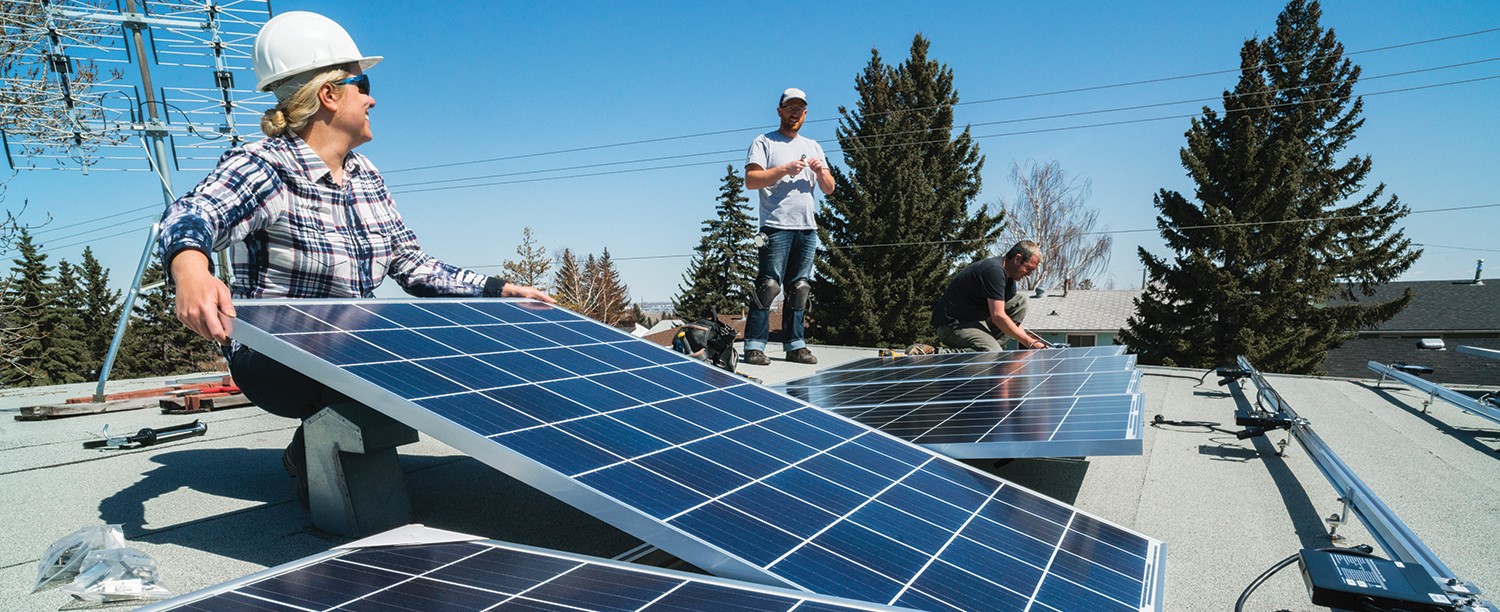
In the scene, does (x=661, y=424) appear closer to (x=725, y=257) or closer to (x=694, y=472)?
(x=694, y=472)

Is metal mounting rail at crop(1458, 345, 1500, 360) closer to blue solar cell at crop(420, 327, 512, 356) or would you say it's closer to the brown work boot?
the brown work boot

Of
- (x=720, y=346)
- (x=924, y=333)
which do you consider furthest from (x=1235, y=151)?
(x=720, y=346)

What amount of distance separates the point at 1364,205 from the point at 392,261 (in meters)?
45.1

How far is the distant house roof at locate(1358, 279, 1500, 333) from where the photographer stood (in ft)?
149

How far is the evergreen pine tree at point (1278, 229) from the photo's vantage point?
113 feet

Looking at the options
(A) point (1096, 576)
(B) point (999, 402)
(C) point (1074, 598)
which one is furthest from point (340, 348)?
(B) point (999, 402)

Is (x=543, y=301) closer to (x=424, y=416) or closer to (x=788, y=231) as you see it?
(x=424, y=416)

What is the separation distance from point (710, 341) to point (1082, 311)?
56.7 m

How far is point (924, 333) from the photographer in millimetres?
40219

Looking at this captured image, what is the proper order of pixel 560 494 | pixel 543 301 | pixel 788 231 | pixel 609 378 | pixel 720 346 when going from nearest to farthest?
1. pixel 560 494
2. pixel 609 378
3. pixel 543 301
4. pixel 720 346
5. pixel 788 231

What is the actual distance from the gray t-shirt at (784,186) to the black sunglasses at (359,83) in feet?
15.3

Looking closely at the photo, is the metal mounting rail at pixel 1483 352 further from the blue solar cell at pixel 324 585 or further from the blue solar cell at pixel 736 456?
the blue solar cell at pixel 324 585

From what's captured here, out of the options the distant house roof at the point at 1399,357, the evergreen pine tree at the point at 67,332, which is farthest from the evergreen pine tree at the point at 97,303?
the distant house roof at the point at 1399,357

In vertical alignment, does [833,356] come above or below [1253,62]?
below
